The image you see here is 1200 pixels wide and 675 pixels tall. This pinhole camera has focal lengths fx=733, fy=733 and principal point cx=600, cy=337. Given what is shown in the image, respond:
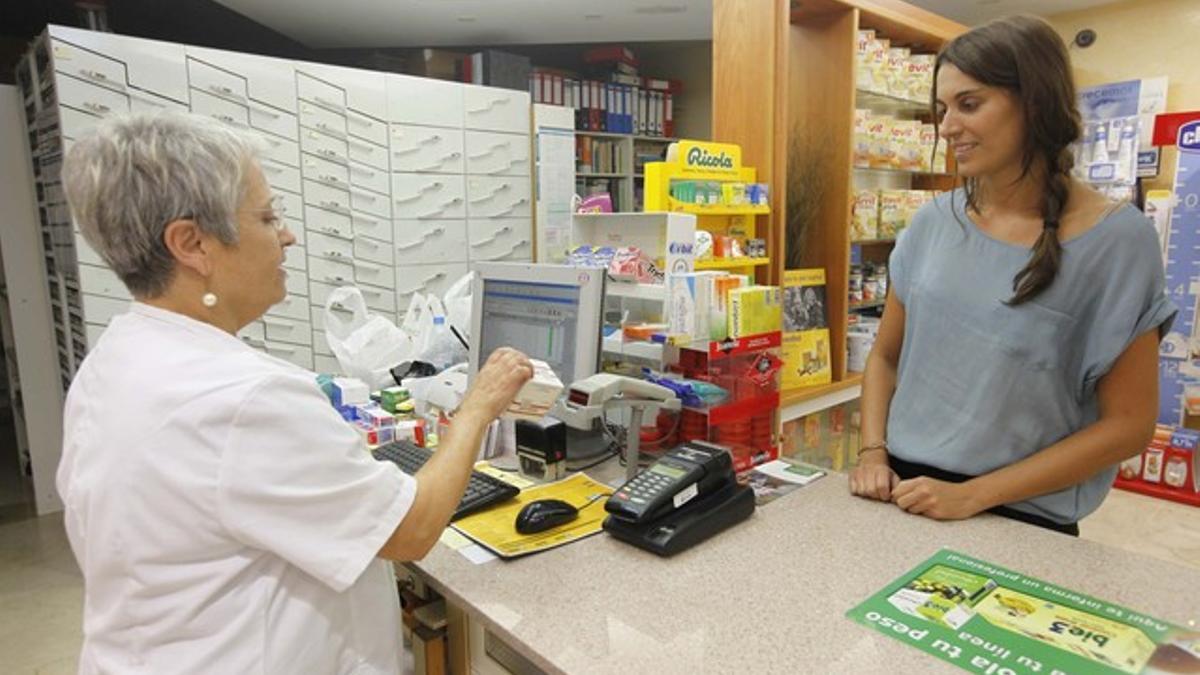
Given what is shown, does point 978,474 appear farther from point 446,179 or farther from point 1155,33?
point 1155,33

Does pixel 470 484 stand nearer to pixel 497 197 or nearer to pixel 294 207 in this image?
pixel 294 207

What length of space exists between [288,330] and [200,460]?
3156 mm

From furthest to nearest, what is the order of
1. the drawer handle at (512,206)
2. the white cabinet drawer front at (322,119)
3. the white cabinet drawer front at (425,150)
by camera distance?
1. the drawer handle at (512,206)
2. the white cabinet drawer front at (425,150)
3. the white cabinet drawer front at (322,119)

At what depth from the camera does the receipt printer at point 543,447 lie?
5.00 feet

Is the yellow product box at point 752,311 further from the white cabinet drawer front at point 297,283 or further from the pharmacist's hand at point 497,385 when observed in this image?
the white cabinet drawer front at point 297,283

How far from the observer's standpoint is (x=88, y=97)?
3062 millimetres

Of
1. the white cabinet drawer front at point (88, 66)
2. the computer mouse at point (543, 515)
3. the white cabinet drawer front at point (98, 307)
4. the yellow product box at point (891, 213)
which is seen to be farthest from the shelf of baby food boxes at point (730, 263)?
the white cabinet drawer front at point (88, 66)

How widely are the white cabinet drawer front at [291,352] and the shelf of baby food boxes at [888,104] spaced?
288 cm

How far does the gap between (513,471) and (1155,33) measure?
4.37 m

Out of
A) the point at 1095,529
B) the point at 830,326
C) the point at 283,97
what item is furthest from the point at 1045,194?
the point at 283,97

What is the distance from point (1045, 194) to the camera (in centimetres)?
125

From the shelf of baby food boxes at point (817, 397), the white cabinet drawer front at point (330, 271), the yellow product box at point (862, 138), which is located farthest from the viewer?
the white cabinet drawer front at point (330, 271)

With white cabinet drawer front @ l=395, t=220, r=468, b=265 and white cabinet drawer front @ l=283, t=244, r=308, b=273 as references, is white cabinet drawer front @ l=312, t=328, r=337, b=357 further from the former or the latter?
white cabinet drawer front @ l=395, t=220, r=468, b=265

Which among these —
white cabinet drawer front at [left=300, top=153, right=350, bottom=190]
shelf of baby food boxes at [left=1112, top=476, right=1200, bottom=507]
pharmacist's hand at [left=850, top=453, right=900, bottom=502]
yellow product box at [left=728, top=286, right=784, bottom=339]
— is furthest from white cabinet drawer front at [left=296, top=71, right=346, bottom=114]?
shelf of baby food boxes at [left=1112, top=476, right=1200, bottom=507]
